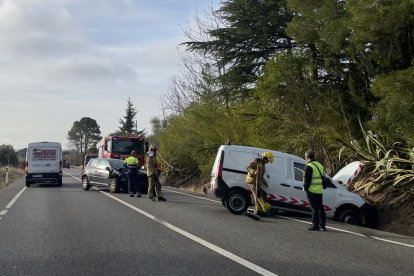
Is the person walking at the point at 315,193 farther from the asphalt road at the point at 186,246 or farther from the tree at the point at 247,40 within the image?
the tree at the point at 247,40

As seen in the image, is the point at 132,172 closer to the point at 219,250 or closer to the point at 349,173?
the point at 349,173

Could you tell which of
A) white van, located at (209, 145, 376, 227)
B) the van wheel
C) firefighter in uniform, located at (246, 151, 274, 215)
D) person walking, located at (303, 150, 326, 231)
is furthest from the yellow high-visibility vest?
the van wheel

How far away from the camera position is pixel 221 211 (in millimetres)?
14844

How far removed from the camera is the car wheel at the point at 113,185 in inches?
858

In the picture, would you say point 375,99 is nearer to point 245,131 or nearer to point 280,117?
point 280,117

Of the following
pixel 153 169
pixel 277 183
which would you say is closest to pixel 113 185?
pixel 153 169

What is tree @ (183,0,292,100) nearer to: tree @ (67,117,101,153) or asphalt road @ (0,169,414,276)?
asphalt road @ (0,169,414,276)

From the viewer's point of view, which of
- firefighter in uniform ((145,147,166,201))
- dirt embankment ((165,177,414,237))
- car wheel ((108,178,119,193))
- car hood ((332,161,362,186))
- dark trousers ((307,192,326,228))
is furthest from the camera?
car wheel ((108,178,119,193))

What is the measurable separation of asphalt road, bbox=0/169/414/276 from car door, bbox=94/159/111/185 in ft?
28.5

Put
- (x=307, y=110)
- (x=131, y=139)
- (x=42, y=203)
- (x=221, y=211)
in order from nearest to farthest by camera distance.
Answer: (x=221, y=211) → (x=42, y=203) → (x=307, y=110) → (x=131, y=139)

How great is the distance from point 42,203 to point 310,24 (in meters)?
11.0

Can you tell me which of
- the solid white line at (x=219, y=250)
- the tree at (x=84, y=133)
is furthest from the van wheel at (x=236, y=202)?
the tree at (x=84, y=133)

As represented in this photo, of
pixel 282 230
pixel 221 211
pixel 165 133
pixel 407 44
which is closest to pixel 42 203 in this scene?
pixel 221 211

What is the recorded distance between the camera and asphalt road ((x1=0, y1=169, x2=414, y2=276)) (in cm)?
725
